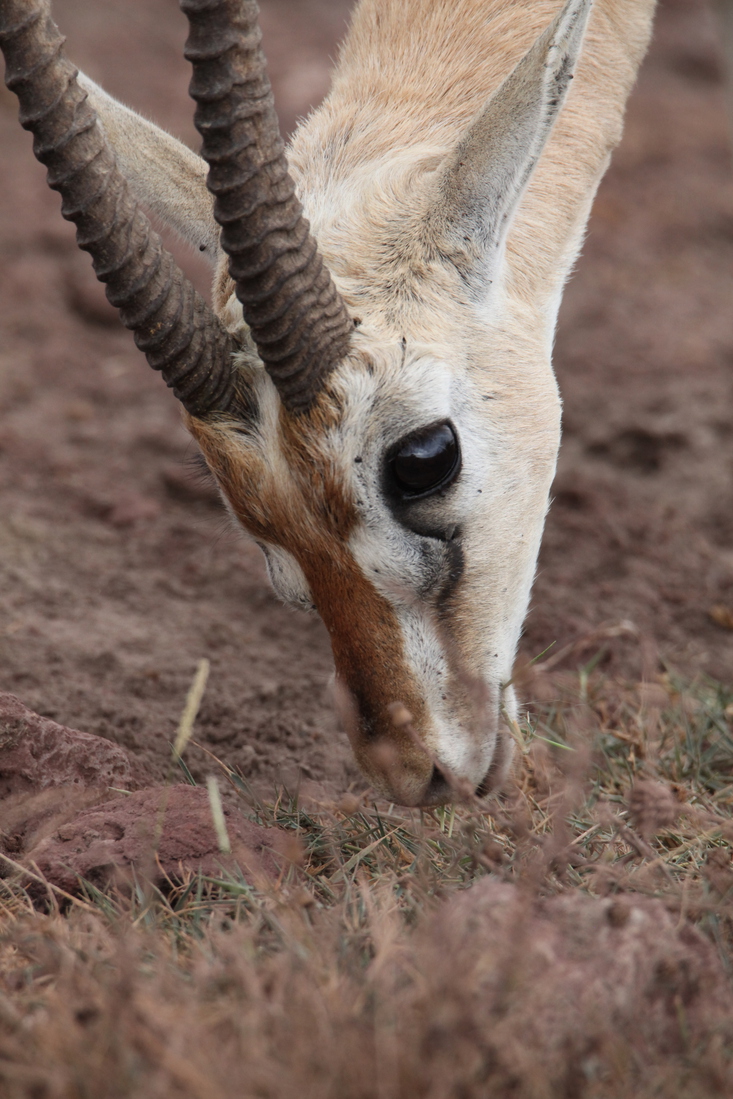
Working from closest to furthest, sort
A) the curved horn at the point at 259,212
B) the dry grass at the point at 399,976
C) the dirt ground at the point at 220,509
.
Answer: the dry grass at the point at 399,976 → the curved horn at the point at 259,212 → the dirt ground at the point at 220,509

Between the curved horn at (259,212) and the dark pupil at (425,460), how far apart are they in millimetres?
280

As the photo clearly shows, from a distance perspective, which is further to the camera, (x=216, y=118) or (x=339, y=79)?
(x=339, y=79)

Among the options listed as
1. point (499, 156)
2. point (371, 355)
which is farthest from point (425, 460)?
point (499, 156)

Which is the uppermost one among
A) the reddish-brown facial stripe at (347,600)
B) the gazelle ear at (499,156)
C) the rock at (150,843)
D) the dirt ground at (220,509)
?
the gazelle ear at (499,156)

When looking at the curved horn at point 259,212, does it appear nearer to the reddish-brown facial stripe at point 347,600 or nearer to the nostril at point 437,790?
the reddish-brown facial stripe at point 347,600

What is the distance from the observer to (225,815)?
267cm

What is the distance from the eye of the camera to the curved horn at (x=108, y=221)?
228 cm

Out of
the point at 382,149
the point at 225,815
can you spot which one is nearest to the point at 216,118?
the point at 382,149

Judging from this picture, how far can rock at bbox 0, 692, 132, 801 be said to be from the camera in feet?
9.07

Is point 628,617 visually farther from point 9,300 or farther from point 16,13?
point 9,300

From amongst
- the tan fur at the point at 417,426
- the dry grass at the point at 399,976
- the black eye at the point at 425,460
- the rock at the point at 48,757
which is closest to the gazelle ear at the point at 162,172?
the tan fur at the point at 417,426

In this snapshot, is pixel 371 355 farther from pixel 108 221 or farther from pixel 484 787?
pixel 484 787

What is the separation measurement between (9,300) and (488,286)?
480cm

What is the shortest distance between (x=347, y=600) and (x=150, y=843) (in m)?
0.77
